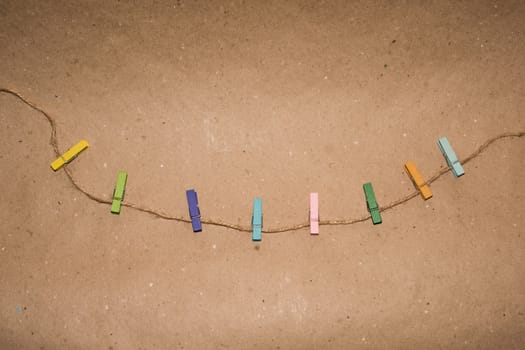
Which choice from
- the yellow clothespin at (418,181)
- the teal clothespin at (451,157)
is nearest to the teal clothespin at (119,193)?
the yellow clothespin at (418,181)

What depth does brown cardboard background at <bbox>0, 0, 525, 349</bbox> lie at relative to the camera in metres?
1.51

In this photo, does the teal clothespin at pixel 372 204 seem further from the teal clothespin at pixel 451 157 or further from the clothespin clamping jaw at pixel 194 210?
the clothespin clamping jaw at pixel 194 210

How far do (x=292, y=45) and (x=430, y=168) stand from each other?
80 centimetres

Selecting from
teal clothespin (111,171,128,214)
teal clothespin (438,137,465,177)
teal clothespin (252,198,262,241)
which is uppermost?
teal clothespin (438,137,465,177)

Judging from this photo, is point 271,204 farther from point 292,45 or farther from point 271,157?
point 292,45

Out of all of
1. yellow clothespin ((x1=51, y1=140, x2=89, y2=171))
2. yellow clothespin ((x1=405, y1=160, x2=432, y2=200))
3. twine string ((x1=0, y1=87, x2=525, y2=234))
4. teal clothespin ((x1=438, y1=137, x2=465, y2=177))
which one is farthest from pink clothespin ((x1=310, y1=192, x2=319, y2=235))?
yellow clothespin ((x1=51, y1=140, x2=89, y2=171))

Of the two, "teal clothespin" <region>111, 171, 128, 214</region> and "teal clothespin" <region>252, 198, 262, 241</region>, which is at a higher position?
"teal clothespin" <region>111, 171, 128, 214</region>

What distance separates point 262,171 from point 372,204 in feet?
1.57

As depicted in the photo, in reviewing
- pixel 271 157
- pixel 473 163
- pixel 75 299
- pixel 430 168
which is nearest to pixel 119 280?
pixel 75 299

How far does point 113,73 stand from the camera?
5.13 feet

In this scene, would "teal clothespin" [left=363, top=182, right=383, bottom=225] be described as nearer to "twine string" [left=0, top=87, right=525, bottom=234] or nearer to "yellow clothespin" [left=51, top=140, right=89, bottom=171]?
"twine string" [left=0, top=87, right=525, bottom=234]

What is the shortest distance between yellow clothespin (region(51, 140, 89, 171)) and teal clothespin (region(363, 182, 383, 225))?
1.21 meters

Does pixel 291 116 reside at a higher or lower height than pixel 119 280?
higher

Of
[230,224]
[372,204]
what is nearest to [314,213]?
[372,204]
